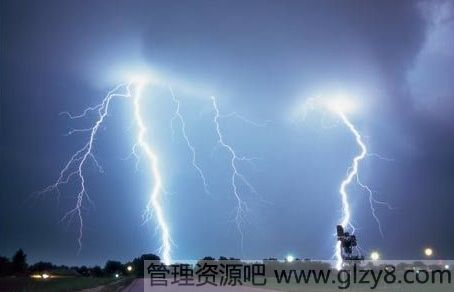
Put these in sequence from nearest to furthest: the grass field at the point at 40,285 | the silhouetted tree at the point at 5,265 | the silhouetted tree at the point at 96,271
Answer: the grass field at the point at 40,285, the silhouetted tree at the point at 5,265, the silhouetted tree at the point at 96,271

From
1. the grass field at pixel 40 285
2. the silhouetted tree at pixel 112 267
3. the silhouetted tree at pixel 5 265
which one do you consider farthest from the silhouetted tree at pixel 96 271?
the grass field at pixel 40 285

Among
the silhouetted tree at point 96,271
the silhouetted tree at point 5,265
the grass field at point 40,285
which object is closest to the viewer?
the grass field at point 40,285

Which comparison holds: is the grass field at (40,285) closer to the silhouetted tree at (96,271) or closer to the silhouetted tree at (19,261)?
the silhouetted tree at (19,261)

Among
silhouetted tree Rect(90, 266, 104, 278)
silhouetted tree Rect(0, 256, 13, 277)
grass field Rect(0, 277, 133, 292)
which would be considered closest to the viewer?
grass field Rect(0, 277, 133, 292)

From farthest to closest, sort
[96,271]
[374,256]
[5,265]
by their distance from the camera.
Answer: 1. [96,271]
2. [5,265]
3. [374,256]

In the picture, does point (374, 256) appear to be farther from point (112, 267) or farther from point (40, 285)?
point (112, 267)

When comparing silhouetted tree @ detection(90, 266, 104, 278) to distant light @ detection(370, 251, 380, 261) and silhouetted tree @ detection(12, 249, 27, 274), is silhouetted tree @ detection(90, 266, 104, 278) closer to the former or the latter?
silhouetted tree @ detection(12, 249, 27, 274)

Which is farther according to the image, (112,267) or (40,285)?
(112,267)

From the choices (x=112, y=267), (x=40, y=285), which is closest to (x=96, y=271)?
(x=112, y=267)

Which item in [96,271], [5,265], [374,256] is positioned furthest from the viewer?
[96,271]

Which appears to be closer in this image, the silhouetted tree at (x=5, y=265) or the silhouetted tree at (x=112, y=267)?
the silhouetted tree at (x=5, y=265)

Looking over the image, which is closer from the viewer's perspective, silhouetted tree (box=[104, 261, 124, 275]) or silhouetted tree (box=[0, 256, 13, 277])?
silhouetted tree (box=[0, 256, 13, 277])

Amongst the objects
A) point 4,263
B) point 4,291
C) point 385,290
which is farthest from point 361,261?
point 4,263

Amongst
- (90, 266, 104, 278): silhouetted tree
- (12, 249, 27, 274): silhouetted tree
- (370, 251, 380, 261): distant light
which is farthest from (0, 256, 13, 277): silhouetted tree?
(370, 251, 380, 261): distant light
